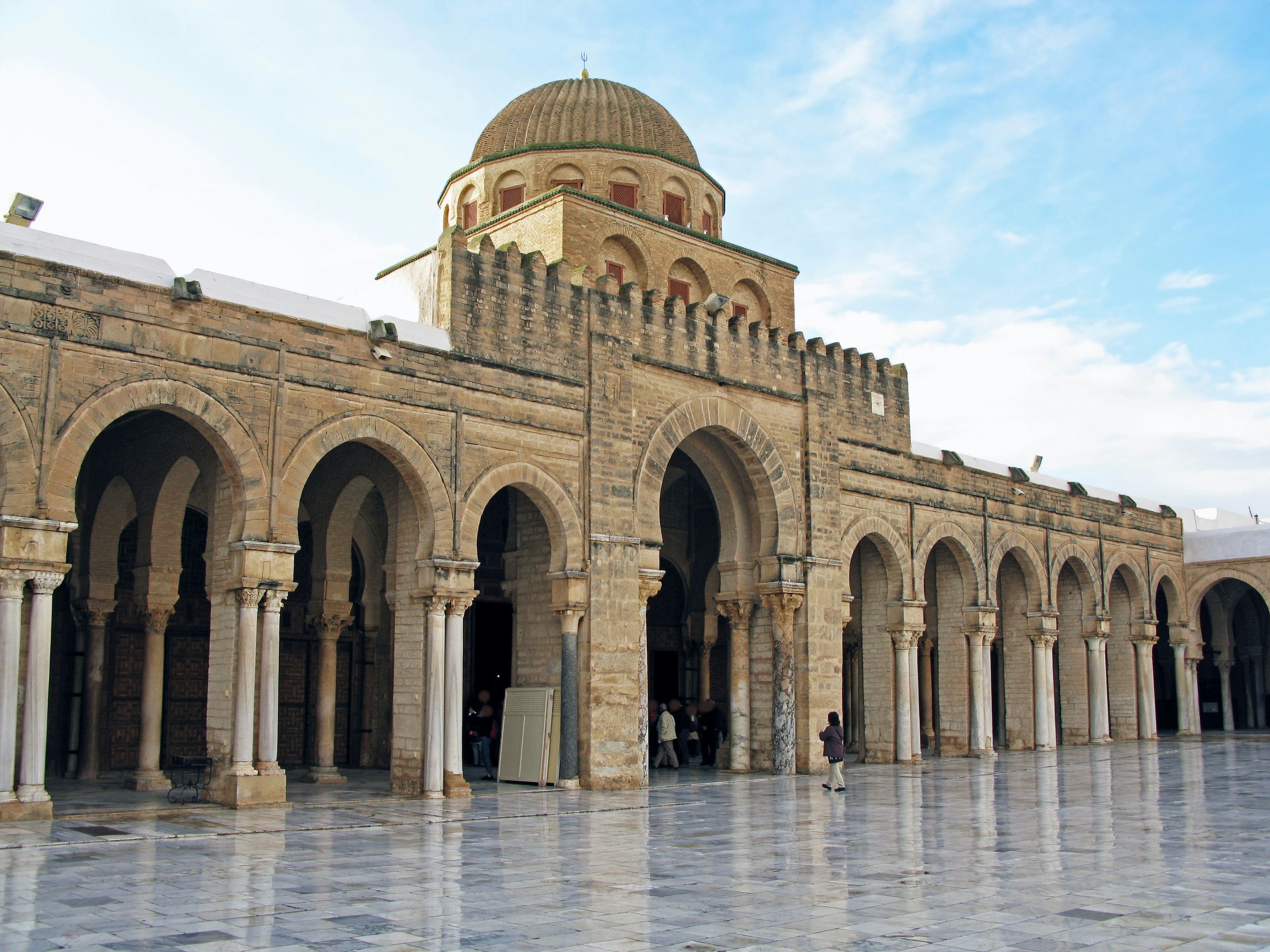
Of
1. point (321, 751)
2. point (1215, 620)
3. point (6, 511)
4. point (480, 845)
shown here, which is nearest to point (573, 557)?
point (321, 751)

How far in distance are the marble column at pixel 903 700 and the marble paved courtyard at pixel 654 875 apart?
5494mm

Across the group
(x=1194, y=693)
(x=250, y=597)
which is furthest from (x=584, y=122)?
(x=1194, y=693)

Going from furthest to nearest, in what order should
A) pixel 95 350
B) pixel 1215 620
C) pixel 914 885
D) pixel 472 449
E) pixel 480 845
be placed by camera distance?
pixel 1215 620
pixel 472 449
pixel 95 350
pixel 480 845
pixel 914 885

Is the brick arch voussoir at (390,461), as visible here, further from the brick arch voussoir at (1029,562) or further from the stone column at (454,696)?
the brick arch voussoir at (1029,562)

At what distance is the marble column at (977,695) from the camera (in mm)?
20516

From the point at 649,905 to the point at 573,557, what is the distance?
7.69 meters

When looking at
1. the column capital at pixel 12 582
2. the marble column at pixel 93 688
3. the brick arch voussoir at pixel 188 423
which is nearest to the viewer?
the column capital at pixel 12 582

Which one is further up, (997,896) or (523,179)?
(523,179)

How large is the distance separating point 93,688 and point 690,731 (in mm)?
9365

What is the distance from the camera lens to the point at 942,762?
19062 millimetres

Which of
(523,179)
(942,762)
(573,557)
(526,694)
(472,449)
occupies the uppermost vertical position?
(523,179)

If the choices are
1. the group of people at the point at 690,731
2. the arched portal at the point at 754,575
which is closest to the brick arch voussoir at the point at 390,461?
the arched portal at the point at 754,575

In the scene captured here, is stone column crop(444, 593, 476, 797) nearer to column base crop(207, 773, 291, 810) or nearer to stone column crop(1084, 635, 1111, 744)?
column base crop(207, 773, 291, 810)

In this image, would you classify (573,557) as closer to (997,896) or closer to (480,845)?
(480,845)
